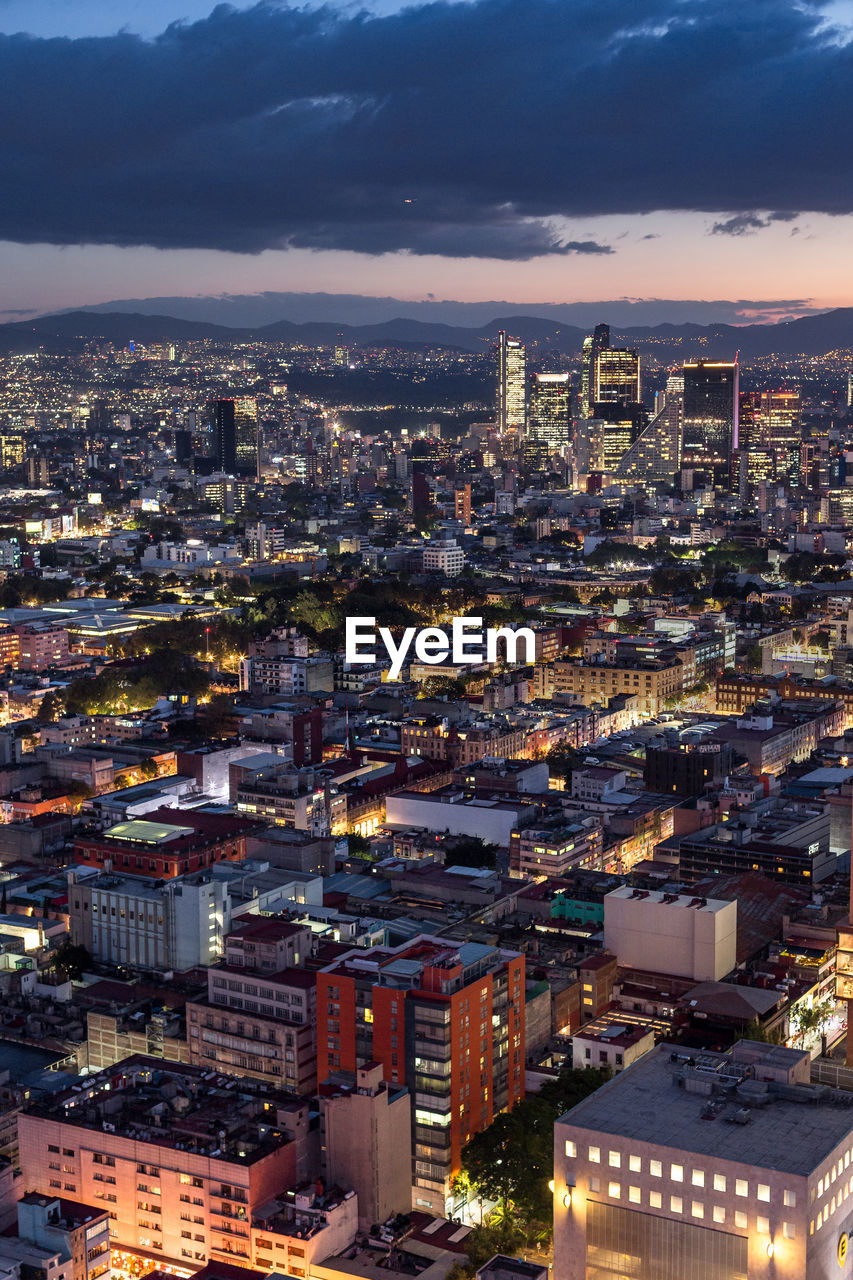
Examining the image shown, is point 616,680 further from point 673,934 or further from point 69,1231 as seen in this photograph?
point 69,1231

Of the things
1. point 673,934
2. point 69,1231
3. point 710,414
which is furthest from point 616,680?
point 710,414

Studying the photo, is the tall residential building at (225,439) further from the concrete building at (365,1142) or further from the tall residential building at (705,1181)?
the tall residential building at (705,1181)

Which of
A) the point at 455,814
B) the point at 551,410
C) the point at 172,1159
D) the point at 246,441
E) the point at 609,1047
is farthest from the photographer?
the point at 551,410

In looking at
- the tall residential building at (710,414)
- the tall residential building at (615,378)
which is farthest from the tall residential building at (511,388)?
the tall residential building at (710,414)

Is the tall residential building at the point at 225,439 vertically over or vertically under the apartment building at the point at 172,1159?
over

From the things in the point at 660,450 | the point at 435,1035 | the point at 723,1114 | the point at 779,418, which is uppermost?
the point at 779,418

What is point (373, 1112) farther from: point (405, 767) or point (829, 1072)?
point (405, 767)

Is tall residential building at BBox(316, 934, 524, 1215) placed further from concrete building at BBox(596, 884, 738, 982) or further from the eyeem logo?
the eyeem logo
